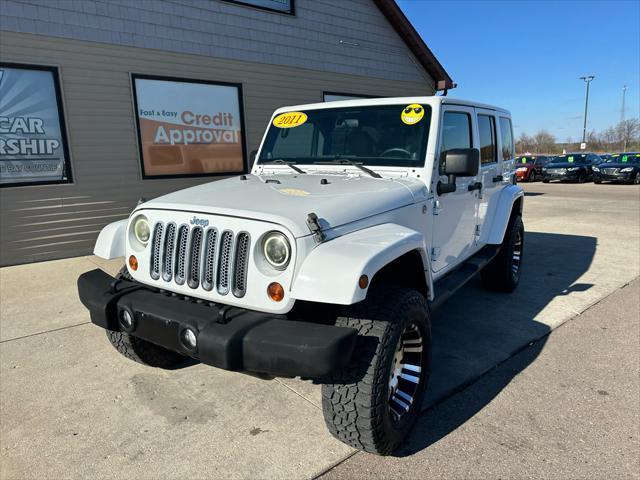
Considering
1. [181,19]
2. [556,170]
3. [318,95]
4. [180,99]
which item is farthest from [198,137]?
[556,170]

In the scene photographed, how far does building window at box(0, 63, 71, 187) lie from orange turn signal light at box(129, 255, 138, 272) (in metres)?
4.89

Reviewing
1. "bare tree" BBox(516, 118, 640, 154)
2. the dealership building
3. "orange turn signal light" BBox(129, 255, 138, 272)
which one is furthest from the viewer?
"bare tree" BBox(516, 118, 640, 154)

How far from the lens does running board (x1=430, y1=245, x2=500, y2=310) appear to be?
320 centimetres

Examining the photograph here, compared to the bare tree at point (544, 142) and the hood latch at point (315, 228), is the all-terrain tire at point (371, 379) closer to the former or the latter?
the hood latch at point (315, 228)

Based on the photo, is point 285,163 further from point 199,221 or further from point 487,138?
point 487,138

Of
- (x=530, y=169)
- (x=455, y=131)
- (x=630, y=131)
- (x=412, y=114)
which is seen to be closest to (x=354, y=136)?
(x=412, y=114)

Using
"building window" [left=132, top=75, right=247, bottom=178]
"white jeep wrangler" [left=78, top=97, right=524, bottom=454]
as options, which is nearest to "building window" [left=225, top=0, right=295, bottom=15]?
"building window" [left=132, top=75, right=247, bottom=178]

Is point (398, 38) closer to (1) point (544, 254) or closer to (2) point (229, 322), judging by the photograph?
(1) point (544, 254)

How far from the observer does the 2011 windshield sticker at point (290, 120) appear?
3.87m

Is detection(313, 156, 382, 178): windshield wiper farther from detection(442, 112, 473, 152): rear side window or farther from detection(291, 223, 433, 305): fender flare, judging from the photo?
detection(291, 223, 433, 305): fender flare

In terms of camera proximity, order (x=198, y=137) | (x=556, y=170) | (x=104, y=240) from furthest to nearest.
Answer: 1. (x=556, y=170)
2. (x=198, y=137)
3. (x=104, y=240)

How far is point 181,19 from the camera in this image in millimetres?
7613

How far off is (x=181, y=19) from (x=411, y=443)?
7.53 m

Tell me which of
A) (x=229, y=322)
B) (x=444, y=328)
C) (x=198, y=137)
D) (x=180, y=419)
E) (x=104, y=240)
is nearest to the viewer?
(x=229, y=322)
